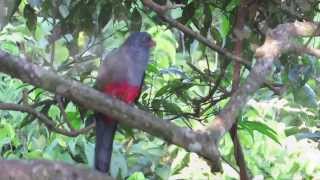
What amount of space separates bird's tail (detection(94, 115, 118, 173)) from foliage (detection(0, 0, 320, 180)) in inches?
3.0

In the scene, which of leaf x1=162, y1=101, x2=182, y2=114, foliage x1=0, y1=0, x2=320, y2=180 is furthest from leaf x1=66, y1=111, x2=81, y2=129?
leaf x1=162, y1=101, x2=182, y2=114

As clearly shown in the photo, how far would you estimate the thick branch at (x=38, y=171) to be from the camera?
144 centimetres

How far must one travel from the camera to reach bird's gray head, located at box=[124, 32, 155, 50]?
8.46 feet

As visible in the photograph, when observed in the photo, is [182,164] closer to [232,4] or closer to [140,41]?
[140,41]

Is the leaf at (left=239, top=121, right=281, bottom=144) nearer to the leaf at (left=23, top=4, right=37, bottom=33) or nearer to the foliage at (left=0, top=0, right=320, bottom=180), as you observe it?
the foliage at (left=0, top=0, right=320, bottom=180)

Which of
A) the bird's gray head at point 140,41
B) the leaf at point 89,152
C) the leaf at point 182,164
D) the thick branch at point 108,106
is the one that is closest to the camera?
the thick branch at point 108,106

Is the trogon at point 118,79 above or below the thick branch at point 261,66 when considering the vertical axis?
below

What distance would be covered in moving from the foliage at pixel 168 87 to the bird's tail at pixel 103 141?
8 cm

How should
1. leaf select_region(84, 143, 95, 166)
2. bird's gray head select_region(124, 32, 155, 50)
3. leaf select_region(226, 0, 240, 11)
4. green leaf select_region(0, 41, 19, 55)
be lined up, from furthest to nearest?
1. green leaf select_region(0, 41, 19, 55)
2. leaf select_region(84, 143, 95, 166)
3. bird's gray head select_region(124, 32, 155, 50)
4. leaf select_region(226, 0, 240, 11)

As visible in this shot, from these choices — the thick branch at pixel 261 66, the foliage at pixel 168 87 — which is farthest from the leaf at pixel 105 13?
the thick branch at pixel 261 66

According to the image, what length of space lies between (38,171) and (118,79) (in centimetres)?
100

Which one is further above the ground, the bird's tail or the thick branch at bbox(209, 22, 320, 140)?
the thick branch at bbox(209, 22, 320, 140)

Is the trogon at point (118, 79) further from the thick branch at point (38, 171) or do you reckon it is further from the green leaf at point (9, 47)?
the green leaf at point (9, 47)

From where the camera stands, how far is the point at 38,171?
4.82ft
